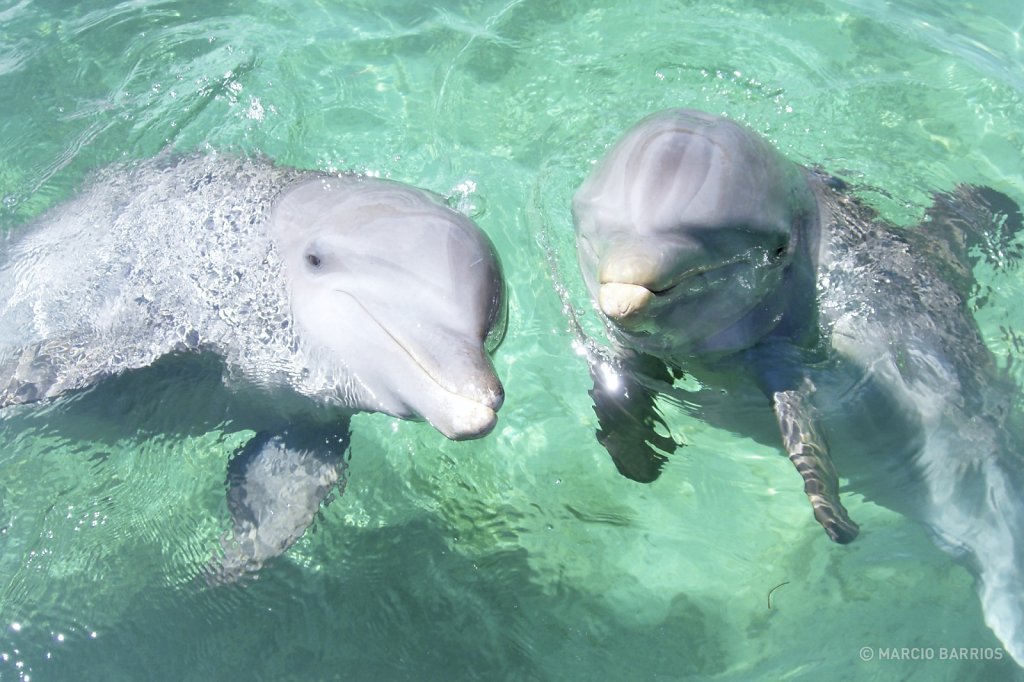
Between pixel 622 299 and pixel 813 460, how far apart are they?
5.17ft

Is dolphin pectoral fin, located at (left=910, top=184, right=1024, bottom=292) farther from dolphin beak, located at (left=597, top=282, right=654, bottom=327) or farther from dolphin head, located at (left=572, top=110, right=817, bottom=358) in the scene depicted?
dolphin beak, located at (left=597, top=282, right=654, bottom=327)

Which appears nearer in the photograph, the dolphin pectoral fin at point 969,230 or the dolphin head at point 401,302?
the dolphin head at point 401,302

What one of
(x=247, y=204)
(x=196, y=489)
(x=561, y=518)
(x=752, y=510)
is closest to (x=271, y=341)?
(x=247, y=204)

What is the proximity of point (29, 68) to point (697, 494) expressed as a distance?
240 inches

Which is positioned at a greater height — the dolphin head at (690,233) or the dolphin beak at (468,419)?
the dolphin head at (690,233)

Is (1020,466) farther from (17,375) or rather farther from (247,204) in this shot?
(17,375)

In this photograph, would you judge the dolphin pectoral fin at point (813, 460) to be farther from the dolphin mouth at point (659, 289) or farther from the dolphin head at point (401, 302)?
the dolphin head at point (401, 302)

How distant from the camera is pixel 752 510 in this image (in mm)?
5828

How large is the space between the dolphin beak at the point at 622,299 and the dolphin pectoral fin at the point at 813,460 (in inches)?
54.7

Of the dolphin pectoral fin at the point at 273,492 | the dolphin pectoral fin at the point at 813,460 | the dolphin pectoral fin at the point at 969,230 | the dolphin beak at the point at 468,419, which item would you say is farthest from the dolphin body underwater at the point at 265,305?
the dolphin pectoral fin at the point at 969,230

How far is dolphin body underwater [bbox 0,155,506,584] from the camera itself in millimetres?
4203

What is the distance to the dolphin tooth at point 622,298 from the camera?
3.65m

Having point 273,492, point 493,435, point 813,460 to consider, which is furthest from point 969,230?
point 273,492

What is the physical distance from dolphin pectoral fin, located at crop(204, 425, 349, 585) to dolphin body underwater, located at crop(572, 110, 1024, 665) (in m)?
1.61
